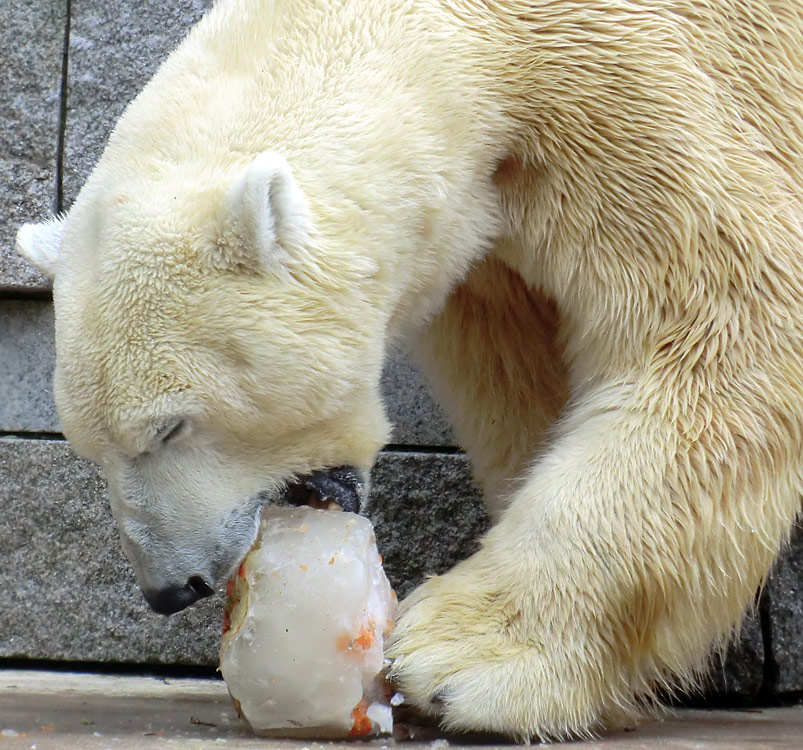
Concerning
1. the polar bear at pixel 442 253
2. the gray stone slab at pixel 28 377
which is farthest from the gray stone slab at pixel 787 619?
the gray stone slab at pixel 28 377

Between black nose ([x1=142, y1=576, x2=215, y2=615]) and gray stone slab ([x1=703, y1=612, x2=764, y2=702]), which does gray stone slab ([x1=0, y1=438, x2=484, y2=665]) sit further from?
black nose ([x1=142, y1=576, x2=215, y2=615])

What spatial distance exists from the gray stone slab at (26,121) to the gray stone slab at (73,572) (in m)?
0.59

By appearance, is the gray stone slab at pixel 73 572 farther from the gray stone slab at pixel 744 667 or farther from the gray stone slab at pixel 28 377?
the gray stone slab at pixel 744 667

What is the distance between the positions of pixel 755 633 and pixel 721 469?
972 mm

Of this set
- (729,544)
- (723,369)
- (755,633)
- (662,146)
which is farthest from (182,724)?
(755,633)

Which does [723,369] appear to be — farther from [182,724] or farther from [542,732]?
[182,724]

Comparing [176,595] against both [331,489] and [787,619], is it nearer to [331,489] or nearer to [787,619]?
[331,489]

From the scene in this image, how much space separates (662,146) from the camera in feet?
5.32

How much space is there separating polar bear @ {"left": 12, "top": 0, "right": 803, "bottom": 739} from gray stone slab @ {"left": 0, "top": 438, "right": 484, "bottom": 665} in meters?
0.93

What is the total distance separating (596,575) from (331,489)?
1.45 ft

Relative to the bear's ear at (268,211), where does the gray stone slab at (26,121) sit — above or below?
below

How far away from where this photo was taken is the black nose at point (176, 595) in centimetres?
159

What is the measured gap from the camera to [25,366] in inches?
103

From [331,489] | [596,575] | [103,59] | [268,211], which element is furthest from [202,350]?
[103,59]
